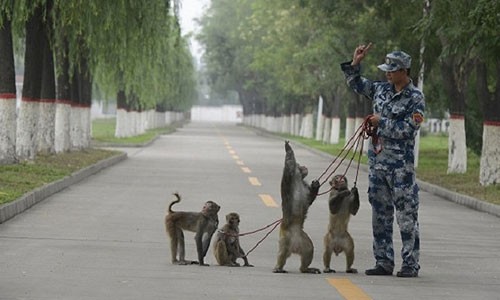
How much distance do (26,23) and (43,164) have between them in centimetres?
324

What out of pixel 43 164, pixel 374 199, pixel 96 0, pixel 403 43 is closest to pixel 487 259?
pixel 374 199

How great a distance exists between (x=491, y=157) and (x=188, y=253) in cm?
1428

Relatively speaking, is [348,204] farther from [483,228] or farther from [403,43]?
[403,43]

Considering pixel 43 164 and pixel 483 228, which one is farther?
pixel 43 164

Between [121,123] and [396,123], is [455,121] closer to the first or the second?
[396,123]

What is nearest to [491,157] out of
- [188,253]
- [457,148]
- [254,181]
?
[254,181]

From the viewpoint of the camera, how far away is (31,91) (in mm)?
28578

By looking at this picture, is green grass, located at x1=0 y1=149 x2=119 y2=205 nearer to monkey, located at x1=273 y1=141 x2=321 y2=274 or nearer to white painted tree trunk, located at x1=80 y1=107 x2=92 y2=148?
white painted tree trunk, located at x1=80 y1=107 x2=92 y2=148

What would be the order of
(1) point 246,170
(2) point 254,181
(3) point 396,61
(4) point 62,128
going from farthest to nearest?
(4) point 62,128 → (1) point 246,170 → (2) point 254,181 → (3) point 396,61

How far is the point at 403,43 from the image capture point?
3512cm

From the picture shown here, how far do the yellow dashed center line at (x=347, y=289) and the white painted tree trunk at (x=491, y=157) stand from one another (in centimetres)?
1578

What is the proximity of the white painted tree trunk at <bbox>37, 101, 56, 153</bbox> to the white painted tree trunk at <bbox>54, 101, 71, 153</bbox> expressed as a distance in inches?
80.5

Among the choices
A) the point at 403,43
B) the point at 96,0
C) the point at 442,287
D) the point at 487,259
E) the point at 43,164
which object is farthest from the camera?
the point at 403,43

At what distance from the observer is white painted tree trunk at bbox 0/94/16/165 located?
84.1ft
